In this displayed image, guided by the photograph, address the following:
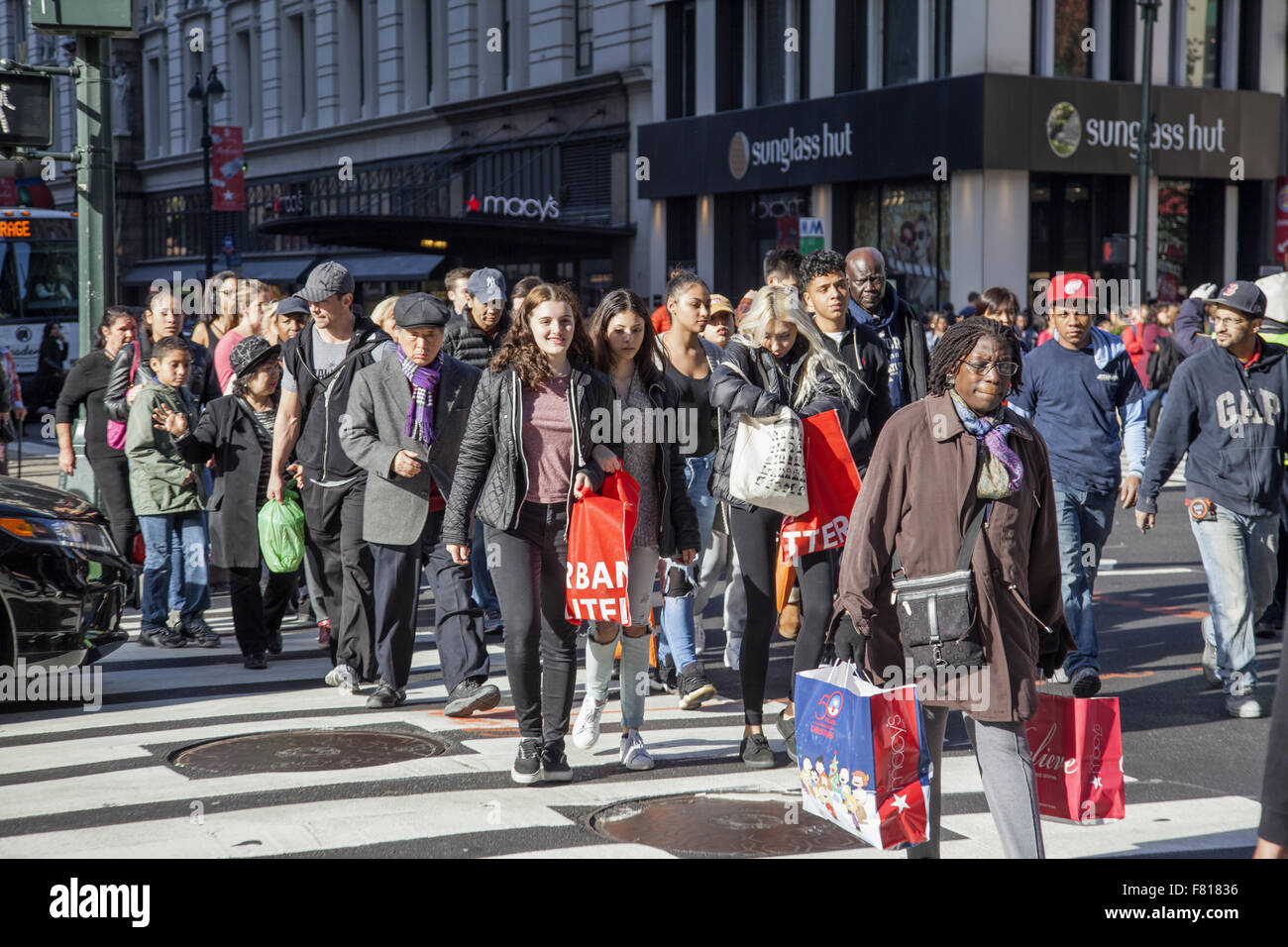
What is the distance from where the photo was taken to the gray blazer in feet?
26.1

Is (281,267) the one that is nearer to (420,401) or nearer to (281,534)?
(281,534)

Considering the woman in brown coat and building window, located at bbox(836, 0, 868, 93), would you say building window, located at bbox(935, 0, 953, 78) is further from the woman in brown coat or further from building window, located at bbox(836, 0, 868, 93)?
the woman in brown coat

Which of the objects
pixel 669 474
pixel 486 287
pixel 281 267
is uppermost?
pixel 281 267

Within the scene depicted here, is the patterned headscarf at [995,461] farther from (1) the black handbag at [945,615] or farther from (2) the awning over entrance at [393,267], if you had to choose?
(2) the awning over entrance at [393,267]

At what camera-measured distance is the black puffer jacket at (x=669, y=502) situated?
7.05m

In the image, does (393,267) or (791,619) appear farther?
(393,267)

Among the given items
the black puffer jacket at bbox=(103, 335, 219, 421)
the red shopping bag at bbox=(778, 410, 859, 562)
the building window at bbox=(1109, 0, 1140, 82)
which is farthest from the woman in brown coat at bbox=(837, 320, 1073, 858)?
the building window at bbox=(1109, 0, 1140, 82)

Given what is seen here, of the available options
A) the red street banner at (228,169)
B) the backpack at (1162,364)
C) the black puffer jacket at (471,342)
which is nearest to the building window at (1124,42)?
the backpack at (1162,364)

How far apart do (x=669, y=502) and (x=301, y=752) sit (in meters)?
1.99

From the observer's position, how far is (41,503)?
26.8 ft

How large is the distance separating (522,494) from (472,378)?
64.4 inches

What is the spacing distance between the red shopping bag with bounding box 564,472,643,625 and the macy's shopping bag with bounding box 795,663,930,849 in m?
1.82

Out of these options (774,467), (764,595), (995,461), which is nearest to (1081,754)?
(995,461)

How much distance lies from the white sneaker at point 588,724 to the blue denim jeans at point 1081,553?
2.79m
